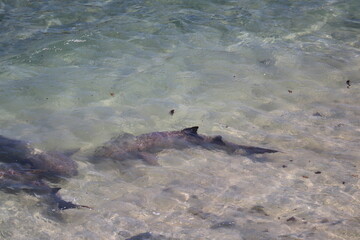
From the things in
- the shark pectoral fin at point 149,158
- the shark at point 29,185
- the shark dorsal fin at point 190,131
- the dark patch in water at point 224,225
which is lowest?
the shark pectoral fin at point 149,158

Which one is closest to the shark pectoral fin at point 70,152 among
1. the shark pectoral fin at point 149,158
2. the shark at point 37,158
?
the shark at point 37,158

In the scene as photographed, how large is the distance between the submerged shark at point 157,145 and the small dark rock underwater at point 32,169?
551 mm

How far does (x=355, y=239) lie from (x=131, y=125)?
345 centimetres

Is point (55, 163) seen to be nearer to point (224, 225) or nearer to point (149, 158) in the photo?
point (149, 158)

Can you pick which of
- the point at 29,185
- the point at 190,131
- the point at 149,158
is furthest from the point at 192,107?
the point at 29,185

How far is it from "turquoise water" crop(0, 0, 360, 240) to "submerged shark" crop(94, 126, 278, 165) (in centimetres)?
14

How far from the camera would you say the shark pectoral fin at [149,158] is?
Result: 5438 millimetres

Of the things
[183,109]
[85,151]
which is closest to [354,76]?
[183,109]

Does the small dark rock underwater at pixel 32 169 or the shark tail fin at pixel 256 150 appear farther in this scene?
the shark tail fin at pixel 256 150

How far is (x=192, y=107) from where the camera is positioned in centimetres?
676

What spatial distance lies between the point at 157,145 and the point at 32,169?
156 centimetres

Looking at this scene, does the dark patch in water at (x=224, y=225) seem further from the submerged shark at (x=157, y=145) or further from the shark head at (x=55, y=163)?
the shark head at (x=55, y=163)

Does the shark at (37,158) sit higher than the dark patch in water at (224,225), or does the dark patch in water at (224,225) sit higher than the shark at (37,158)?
the shark at (37,158)

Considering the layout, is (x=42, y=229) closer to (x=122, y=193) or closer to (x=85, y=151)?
(x=122, y=193)
